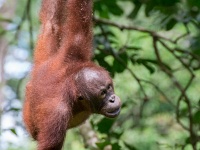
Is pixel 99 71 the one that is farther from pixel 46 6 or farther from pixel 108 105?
pixel 46 6

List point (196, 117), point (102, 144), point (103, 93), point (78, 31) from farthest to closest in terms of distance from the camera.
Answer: point (196, 117) < point (102, 144) < point (78, 31) < point (103, 93)

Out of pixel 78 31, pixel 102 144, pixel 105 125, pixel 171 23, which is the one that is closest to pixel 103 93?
pixel 78 31

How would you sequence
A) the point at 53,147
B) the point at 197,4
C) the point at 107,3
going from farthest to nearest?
the point at 107,3 < the point at 197,4 < the point at 53,147

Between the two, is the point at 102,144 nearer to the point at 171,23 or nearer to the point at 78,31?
the point at 78,31

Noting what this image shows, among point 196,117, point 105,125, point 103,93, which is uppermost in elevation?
point 103,93

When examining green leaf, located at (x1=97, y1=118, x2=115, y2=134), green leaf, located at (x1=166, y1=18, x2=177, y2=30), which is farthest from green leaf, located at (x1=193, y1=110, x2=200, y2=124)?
green leaf, located at (x1=166, y1=18, x2=177, y2=30)

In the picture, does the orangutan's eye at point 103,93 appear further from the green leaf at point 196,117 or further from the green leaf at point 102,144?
the green leaf at point 196,117

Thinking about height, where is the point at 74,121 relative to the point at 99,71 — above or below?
below

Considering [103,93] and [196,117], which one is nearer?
[103,93]

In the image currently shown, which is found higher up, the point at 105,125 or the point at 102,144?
the point at 102,144

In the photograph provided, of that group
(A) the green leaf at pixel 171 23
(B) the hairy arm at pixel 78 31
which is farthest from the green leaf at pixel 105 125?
(B) the hairy arm at pixel 78 31

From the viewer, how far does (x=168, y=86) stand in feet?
25.3

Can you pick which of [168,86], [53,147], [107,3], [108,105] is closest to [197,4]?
[107,3]

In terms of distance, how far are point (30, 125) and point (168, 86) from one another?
4.22 m
